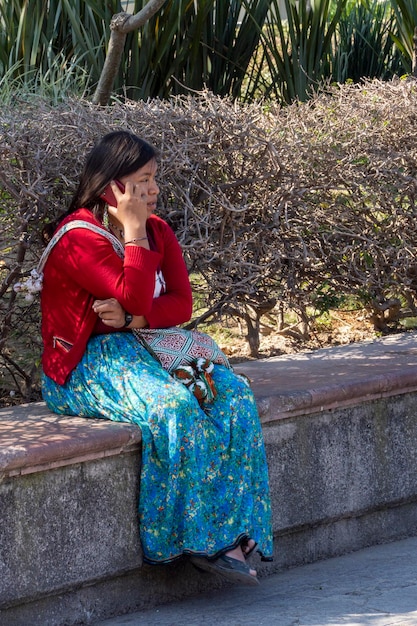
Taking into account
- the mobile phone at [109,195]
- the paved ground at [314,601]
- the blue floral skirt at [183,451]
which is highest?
the mobile phone at [109,195]

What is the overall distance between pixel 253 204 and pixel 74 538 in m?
1.85

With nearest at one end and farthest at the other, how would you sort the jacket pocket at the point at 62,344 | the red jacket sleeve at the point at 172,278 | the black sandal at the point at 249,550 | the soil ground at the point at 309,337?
the black sandal at the point at 249,550 < the jacket pocket at the point at 62,344 < the red jacket sleeve at the point at 172,278 < the soil ground at the point at 309,337

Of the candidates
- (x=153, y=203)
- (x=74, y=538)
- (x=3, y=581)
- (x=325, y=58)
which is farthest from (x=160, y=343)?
(x=325, y=58)

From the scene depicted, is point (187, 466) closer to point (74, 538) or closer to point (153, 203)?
point (74, 538)

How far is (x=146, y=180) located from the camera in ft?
12.2

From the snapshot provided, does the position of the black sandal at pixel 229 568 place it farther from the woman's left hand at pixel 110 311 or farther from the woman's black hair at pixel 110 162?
the woman's black hair at pixel 110 162

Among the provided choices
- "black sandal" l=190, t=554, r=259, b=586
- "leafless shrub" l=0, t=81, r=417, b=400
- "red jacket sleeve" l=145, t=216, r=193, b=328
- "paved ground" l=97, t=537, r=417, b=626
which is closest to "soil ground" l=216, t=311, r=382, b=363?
"leafless shrub" l=0, t=81, r=417, b=400

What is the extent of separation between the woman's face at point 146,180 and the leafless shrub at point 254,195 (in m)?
0.54

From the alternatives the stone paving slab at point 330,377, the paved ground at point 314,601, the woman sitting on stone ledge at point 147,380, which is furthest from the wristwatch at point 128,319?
the paved ground at point 314,601

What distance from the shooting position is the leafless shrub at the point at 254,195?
4.23 meters

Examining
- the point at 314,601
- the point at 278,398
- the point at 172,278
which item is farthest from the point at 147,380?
the point at 314,601

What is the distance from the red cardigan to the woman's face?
0.18m

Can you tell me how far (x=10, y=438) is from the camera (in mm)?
3389

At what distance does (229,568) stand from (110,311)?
3.03 ft
